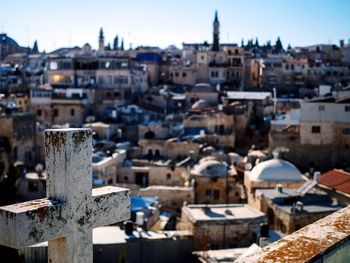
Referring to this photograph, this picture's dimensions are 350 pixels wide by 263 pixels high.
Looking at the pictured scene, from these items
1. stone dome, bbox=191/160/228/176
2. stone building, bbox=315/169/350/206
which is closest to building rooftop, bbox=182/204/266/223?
stone building, bbox=315/169/350/206

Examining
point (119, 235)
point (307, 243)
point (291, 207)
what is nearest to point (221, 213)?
point (291, 207)

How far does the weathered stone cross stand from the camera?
3.16 metres

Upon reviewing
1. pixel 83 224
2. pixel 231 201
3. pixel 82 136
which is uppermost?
pixel 82 136

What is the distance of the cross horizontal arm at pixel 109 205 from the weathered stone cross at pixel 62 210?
1 cm

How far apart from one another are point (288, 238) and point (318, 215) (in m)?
14.4

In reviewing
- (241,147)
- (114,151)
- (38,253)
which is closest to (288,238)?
(38,253)

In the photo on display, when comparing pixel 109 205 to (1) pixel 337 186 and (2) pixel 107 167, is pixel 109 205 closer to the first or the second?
(1) pixel 337 186

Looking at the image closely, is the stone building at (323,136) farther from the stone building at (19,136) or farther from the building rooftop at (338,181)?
the stone building at (19,136)

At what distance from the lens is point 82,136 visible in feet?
11.4

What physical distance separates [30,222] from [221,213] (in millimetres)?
14358

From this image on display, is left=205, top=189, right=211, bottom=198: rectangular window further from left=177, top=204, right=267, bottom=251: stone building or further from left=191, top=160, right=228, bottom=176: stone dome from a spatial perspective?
left=177, top=204, right=267, bottom=251: stone building

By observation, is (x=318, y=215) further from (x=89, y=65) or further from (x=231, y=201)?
(x=89, y=65)

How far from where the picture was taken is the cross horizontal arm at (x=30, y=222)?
123 inches

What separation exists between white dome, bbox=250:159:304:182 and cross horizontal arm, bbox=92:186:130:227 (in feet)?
58.7
